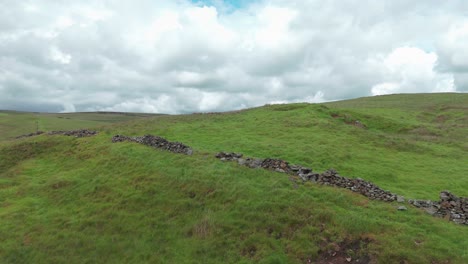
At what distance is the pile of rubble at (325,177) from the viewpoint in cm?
1895

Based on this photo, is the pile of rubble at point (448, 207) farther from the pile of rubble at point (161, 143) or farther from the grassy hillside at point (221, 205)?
the pile of rubble at point (161, 143)

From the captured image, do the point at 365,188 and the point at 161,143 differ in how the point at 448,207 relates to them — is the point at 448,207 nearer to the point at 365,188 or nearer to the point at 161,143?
the point at 365,188

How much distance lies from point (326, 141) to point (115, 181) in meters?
21.0

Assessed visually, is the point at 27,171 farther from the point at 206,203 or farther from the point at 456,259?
the point at 456,259

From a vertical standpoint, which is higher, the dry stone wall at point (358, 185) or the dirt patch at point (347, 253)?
the dry stone wall at point (358, 185)

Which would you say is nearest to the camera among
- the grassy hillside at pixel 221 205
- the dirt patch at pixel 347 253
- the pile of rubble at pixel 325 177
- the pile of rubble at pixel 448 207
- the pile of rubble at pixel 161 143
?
the dirt patch at pixel 347 253

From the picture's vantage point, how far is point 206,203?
64.2ft

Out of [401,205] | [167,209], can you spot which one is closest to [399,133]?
[401,205]

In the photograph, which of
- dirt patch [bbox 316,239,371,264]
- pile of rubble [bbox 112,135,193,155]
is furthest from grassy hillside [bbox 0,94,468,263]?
pile of rubble [bbox 112,135,193,155]

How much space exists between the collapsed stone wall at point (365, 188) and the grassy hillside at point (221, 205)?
0.90 m

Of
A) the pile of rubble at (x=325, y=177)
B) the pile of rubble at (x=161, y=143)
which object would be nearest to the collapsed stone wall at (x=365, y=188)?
the pile of rubble at (x=325, y=177)

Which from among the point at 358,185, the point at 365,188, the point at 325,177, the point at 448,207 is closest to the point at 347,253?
the point at 365,188

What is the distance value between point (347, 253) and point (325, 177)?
702 cm

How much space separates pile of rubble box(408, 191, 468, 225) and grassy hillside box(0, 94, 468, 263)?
92 cm
